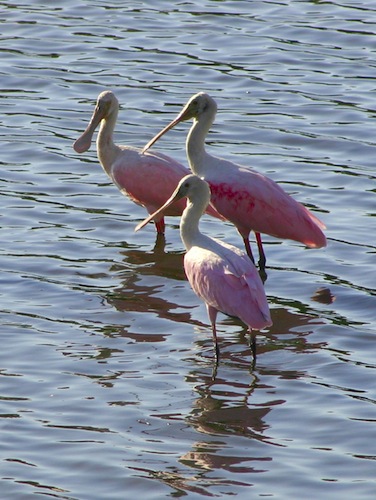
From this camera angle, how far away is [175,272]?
11.2 meters

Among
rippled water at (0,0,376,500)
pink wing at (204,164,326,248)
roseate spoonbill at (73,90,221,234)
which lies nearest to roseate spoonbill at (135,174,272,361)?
rippled water at (0,0,376,500)

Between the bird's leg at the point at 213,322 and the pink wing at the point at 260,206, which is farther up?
the pink wing at the point at 260,206

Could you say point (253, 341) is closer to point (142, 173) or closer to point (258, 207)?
point (258, 207)

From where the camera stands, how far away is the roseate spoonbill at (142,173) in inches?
463

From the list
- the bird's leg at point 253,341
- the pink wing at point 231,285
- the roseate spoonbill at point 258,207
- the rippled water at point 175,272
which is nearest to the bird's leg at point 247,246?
the roseate spoonbill at point 258,207

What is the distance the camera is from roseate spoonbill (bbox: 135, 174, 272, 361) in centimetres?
886

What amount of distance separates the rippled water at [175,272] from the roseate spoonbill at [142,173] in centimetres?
31

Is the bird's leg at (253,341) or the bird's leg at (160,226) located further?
the bird's leg at (160,226)

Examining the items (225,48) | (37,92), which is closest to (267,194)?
(37,92)

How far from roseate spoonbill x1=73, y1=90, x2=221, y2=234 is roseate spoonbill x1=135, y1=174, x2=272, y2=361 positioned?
6.15ft

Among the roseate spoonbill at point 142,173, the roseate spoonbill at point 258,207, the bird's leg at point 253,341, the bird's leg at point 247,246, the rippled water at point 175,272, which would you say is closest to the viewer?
the rippled water at point 175,272

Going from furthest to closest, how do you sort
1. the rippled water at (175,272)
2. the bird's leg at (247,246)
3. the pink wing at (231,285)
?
1. the bird's leg at (247,246)
2. the pink wing at (231,285)
3. the rippled water at (175,272)

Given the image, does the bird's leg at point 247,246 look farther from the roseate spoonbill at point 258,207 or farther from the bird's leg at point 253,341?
the bird's leg at point 253,341

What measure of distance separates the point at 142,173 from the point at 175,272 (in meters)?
1.03
